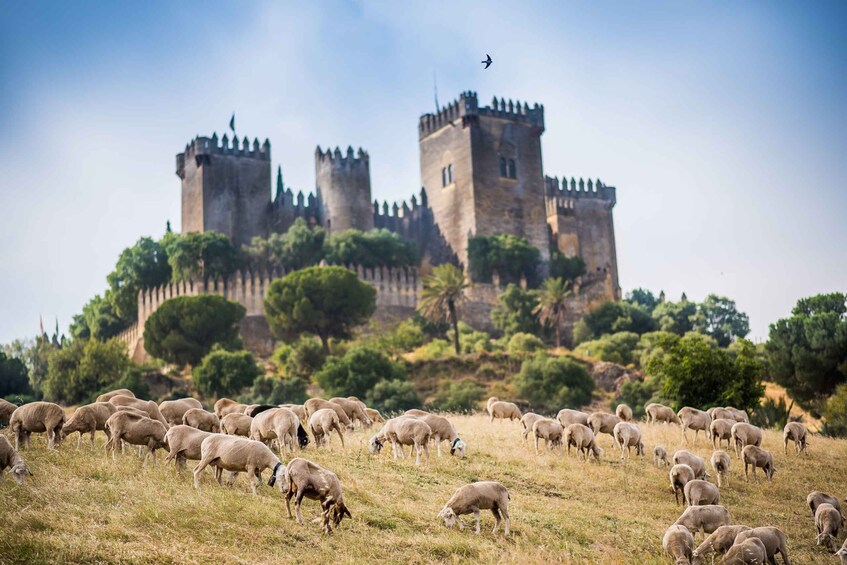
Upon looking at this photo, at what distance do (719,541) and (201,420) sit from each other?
9031mm

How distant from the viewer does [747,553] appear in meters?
13.9

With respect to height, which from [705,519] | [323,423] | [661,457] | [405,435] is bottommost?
[705,519]

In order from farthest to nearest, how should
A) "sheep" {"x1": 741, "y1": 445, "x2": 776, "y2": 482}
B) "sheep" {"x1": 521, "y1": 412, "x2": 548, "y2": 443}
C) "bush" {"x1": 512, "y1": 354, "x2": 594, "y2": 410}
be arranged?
"bush" {"x1": 512, "y1": 354, "x2": 594, "y2": 410}
"sheep" {"x1": 521, "y1": 412, "x2": 548, "y2": 443}
"sheep" {"x1": 741, "y1": 445, "x2": 776, "y2": 482}

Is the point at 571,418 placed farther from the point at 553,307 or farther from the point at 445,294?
the point at 553,307

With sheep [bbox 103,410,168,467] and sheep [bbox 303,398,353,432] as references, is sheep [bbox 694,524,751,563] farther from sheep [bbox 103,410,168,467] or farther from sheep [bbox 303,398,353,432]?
sheep [bbox 303,398,353,432]

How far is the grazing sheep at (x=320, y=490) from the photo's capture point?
46.4ft

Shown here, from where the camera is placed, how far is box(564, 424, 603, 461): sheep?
2148 cm

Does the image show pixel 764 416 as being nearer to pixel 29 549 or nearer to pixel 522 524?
pixel 522 524

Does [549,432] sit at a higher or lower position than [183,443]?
lower

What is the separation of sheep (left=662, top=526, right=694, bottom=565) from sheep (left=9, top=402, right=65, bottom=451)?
989cm

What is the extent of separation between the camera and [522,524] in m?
16.0

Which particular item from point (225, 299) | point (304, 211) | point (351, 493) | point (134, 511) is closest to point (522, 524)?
point (351, 493)

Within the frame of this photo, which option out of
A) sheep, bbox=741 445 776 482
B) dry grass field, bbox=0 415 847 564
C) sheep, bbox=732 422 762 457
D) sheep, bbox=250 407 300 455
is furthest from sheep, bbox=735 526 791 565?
sheep, bbox=732 422 762 457

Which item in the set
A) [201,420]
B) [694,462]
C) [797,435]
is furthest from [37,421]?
[797,435]
